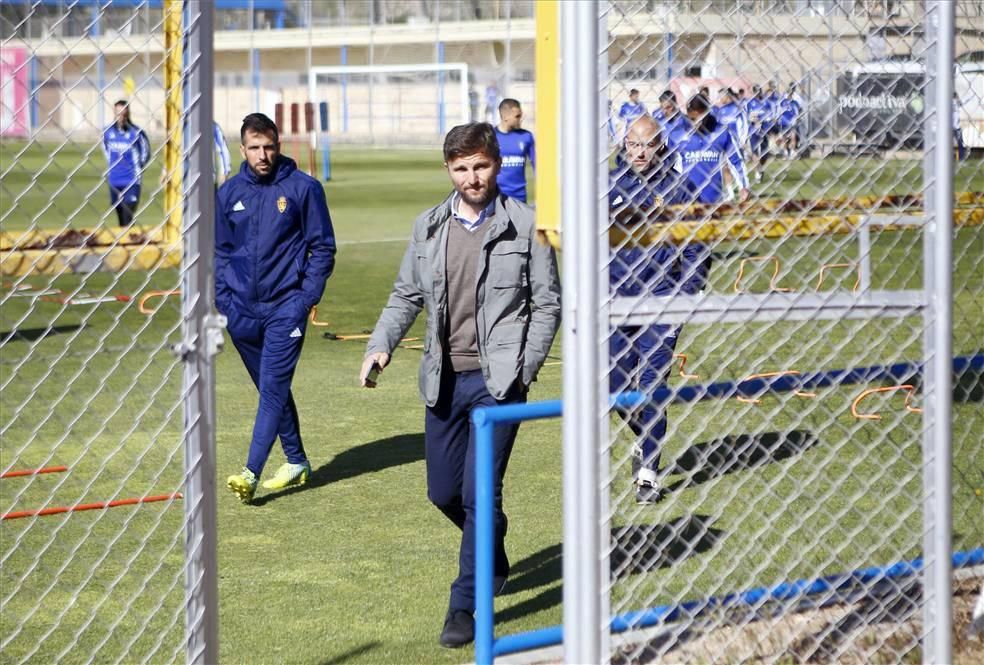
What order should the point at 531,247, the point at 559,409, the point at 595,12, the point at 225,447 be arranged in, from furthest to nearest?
the point at 225,447, the point at 531,247, the point at 559,409, the point at 595,12

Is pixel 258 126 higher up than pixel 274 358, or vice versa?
pixel 258 126

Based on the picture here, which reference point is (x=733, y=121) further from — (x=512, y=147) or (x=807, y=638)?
(x=512, y=147)

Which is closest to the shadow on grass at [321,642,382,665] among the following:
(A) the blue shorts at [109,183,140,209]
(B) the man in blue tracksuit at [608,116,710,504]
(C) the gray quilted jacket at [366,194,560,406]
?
(C) the gray quilted jacket at [366,194,560,406]

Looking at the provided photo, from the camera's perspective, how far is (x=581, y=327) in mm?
3635

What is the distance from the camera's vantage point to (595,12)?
357cm

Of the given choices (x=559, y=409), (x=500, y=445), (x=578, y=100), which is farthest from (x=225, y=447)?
(x=578, y=100)

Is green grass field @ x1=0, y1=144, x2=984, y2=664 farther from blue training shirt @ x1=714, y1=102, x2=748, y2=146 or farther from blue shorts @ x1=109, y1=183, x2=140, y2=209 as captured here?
blue training shirt @ x1=714, y1=102, x2=748, y2=146

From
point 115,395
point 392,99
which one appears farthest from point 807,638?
point 392,99

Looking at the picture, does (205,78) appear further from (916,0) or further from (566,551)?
(916,0)

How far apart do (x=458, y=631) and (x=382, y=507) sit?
2.08 m

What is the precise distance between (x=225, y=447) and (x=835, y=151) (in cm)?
504

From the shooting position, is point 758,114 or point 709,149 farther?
point 709,149

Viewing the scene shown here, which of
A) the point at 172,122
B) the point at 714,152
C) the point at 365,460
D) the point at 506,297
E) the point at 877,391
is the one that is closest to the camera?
the point at 172,122

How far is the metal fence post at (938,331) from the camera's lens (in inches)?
155
